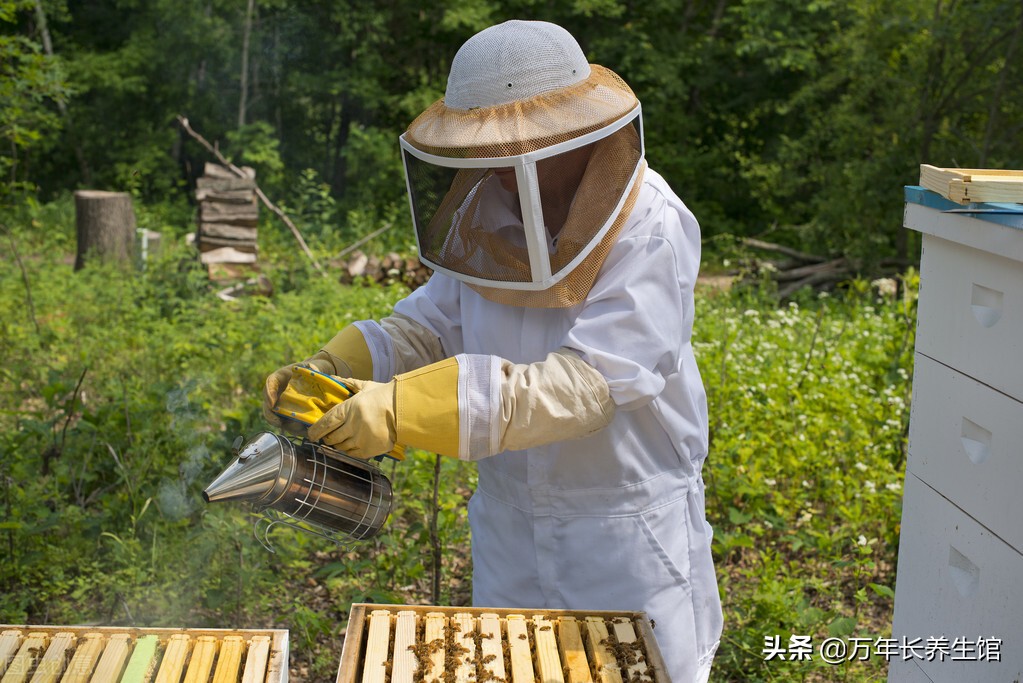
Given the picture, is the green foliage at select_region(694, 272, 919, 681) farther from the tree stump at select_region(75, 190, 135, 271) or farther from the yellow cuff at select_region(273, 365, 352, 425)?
the tree stump at select_region(75, 190, 135, 271)

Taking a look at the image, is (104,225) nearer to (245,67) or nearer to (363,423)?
(245,67)

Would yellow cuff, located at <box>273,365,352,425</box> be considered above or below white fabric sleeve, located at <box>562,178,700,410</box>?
below

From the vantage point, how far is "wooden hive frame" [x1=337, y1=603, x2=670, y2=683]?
1.61 meters

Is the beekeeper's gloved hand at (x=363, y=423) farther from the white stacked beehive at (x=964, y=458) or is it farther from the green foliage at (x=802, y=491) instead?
the green foliage at (x=802, y=491)

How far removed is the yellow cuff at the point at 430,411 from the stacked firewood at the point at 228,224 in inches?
269

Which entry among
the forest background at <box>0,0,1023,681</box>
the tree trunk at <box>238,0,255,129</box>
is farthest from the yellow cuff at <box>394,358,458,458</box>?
the tree trunk at <box>238,0,255,129</box>

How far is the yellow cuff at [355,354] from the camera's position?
2104mm

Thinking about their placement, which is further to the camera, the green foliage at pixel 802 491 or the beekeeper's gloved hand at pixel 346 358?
the green foliage at pixel 802 491

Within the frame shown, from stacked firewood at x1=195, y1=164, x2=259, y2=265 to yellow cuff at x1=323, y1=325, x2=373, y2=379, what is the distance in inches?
250

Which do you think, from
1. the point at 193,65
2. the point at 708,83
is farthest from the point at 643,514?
the point at 193,65

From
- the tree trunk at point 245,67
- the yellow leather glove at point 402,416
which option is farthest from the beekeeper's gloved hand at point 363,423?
the tree trunk at point 245,67

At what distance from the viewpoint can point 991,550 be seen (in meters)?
1.69

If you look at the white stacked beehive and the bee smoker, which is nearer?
the white stacked beehive

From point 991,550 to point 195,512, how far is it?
268 cm
